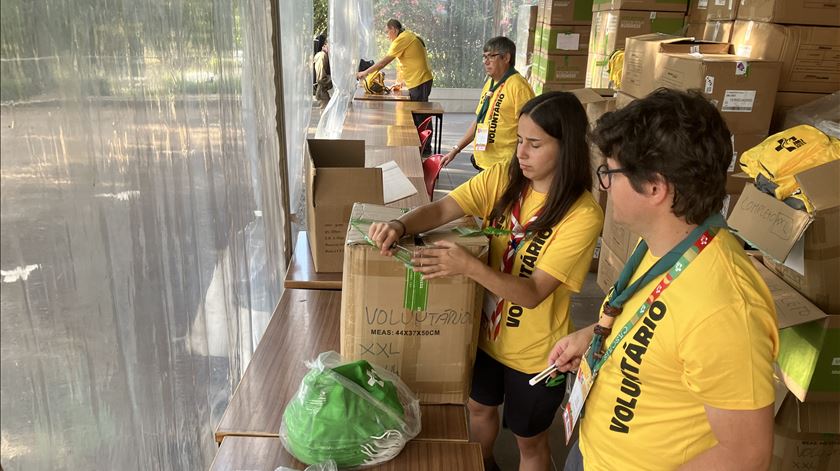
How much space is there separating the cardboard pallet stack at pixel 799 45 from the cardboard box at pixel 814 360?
5.30 ft

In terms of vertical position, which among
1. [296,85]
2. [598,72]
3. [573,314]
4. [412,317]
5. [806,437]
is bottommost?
[573,314]

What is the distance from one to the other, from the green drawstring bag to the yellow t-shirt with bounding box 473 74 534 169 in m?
2.44

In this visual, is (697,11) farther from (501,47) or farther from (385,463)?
(385,463)

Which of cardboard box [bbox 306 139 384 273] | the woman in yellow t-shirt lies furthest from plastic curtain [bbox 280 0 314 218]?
the woman in yellow t-shirt

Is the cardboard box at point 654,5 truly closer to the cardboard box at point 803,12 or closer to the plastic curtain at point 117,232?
the cardboard box at point 803,12

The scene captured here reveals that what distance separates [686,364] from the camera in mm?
870

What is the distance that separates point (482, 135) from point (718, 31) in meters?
1.42

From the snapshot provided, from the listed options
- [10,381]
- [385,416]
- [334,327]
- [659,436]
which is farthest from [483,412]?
[10,381]

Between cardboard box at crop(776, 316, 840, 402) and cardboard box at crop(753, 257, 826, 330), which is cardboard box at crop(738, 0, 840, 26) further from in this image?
cardboard box at crop(776, 316, 840, 402)

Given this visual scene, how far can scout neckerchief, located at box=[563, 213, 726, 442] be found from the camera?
36.1 inches

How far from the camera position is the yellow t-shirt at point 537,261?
4.42 ft

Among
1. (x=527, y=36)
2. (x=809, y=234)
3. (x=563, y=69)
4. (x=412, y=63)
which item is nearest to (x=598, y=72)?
(x=563, y=69)

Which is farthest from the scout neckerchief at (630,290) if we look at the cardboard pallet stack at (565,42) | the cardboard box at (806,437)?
the cardboard pallet stack at (565,42)

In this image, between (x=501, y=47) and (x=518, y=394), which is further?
(x=501, y=47)
